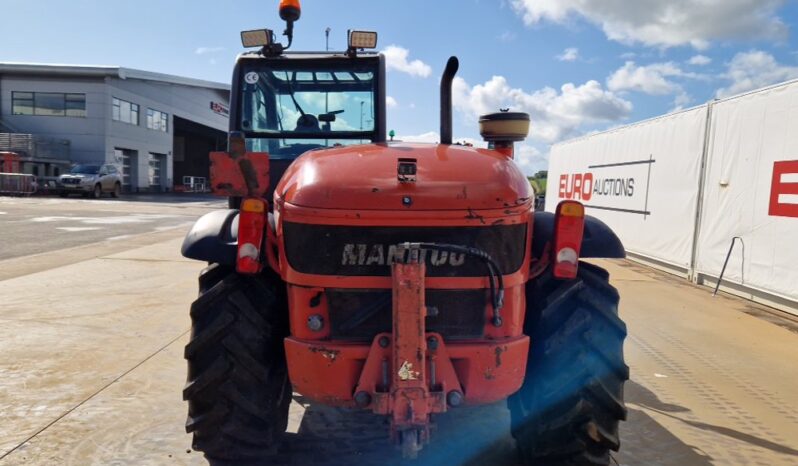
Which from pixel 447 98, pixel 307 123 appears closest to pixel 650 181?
pixel 307 123

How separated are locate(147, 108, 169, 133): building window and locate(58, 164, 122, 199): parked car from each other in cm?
1095

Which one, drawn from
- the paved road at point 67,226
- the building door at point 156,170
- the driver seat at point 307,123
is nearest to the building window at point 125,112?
the building door at point 156,170

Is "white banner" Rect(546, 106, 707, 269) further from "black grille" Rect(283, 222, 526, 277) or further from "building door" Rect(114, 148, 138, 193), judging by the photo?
"building door" Rect(114, 148, 138, 193)

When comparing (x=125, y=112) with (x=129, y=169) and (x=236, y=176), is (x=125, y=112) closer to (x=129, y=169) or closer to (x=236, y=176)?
(x=129, y=169)

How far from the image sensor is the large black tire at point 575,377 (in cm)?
262

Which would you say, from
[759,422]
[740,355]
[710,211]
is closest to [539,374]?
[759,422]

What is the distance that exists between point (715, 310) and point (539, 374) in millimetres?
5434

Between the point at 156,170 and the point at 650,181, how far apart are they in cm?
3906

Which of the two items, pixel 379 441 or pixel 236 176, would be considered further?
pixel 379 441

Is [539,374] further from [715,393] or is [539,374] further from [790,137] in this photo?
[790,137]

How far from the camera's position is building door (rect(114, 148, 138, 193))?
36.8 metres

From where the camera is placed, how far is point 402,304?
227cm

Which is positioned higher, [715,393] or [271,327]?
[271,327]

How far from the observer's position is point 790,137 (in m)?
6.80
